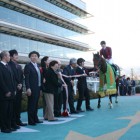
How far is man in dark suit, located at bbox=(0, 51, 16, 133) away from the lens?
261 inches

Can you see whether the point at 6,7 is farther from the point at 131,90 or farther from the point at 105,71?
the point at 105,71

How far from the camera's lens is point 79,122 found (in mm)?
7883

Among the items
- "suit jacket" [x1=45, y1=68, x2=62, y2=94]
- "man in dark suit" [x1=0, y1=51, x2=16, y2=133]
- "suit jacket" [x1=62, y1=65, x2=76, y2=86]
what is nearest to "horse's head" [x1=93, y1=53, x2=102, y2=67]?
"suit jacket" [x1=62, y1=65, x2=76, y2=86]

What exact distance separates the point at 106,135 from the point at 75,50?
4398 centimetres

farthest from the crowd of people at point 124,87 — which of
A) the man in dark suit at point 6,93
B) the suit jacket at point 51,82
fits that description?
the man in dark suit at point 6,93

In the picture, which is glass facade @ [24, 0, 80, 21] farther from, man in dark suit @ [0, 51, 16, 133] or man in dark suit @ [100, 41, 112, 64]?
man in dark suit @ [0, 51, 16, 133]

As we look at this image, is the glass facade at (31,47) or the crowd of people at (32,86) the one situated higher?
the glass facade at (31,47)

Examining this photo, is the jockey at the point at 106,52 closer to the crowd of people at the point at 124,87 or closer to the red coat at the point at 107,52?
the red coat at the point at 107,52

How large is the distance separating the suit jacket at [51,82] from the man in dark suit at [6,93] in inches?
61.2

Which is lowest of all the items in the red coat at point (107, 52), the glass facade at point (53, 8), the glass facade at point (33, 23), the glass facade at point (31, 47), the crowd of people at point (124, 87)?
the crowd of people at point (124, 87)

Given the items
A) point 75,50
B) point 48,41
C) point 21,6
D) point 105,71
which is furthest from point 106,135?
point 75,50

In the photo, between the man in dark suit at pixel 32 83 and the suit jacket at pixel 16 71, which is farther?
the man in dark suit at pixel 32 83

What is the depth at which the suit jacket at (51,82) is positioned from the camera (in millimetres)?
8227

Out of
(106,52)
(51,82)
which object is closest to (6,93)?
(51,82)
